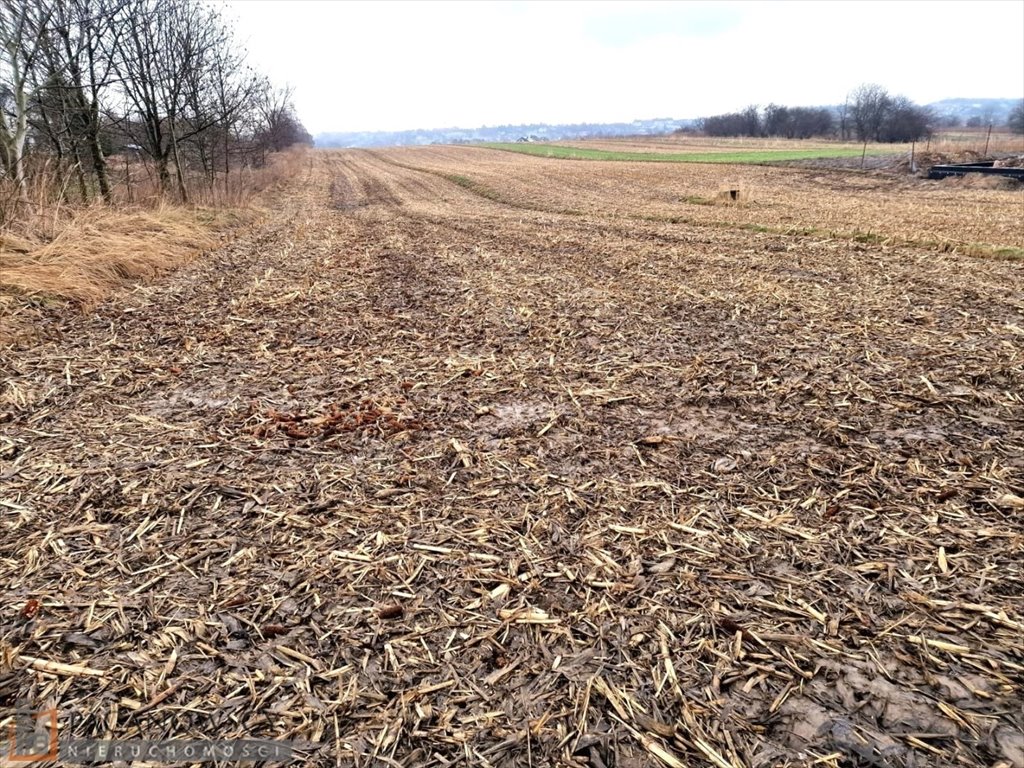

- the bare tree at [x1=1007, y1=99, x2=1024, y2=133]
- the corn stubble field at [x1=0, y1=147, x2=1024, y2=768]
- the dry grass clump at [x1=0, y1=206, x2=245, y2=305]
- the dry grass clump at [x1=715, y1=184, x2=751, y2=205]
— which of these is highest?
the bare tree at [x1=1007, y1=99, x2=1024, y2=133]

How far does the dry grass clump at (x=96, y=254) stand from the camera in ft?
22.6

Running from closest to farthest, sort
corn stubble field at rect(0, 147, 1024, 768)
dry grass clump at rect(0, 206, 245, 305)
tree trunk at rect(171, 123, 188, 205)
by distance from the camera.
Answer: corn stubble field at rect(0, 147, 1024, 768) < dry grass clump at rect(0, 206, 245, 305) < tree trunk at rect(171, 123, 188, 205)

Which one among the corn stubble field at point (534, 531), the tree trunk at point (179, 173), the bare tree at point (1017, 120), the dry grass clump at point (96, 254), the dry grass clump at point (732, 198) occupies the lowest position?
the corn stubble field at point (534, 531)

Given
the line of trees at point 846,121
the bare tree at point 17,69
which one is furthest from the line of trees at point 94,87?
the line of trees at point 846,121

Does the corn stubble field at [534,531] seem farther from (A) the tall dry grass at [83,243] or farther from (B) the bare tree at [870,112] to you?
(B) the bare tree at [870,112]

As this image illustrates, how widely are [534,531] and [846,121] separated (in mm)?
106641

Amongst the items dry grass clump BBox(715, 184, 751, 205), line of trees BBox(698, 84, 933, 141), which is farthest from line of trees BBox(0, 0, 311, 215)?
line of trees BBox(698, 84, 933, 141)

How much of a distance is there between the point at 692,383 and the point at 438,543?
2.66 m

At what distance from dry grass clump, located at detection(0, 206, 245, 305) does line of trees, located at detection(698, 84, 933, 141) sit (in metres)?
79.8

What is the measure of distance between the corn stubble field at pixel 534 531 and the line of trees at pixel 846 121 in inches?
3188

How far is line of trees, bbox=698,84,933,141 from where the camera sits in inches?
2872

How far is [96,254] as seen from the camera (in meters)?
8.21

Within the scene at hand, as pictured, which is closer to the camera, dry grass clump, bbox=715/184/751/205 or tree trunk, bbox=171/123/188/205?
tree trunk, bbox=171/123/188/205

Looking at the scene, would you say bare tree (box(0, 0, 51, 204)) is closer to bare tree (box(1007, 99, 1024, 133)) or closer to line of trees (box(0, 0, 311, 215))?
line of trees (box(0, 0, 311, 215))
